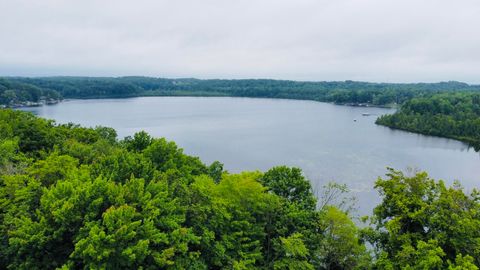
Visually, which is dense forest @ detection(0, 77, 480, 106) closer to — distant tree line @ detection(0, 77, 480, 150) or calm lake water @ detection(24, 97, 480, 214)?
distant tree line @ detection(0, 77, 480, 150)

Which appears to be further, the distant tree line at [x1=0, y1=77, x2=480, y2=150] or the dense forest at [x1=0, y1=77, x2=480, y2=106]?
the dense forest at [x1=0, y1=77, x2=480, y2=106]

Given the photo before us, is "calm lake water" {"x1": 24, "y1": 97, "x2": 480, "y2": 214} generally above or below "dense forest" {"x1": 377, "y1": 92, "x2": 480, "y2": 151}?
below

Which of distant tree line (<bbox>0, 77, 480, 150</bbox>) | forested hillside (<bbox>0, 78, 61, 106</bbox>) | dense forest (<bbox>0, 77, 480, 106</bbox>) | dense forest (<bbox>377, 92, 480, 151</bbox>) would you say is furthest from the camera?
dense forest (<bbox>0, 77, 480, 106</bbox>)

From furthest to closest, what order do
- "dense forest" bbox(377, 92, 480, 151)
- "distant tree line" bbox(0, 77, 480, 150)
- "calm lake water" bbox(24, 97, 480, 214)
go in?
1. "distant tree line" bbox(0, 77, 480, 150)
2. "dense forest" bbox(377, 92, 480, 151)
3. "calm lake water" bbox(24, 97, 480, 214)

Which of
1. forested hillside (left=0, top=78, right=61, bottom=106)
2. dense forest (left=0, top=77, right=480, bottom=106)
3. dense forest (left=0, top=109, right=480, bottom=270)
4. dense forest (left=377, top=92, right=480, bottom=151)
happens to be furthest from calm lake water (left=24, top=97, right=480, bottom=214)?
dense forest (left=0, top=77, right=480, bottom=106)

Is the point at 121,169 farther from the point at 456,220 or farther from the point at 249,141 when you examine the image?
the point at 249,141

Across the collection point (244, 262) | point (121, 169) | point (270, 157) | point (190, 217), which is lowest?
point (270, 157)

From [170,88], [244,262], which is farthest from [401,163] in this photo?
[170,88]

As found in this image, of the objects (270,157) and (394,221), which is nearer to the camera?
(394,221)

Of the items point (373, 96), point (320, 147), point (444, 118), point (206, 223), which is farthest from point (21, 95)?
point (206, 223)
